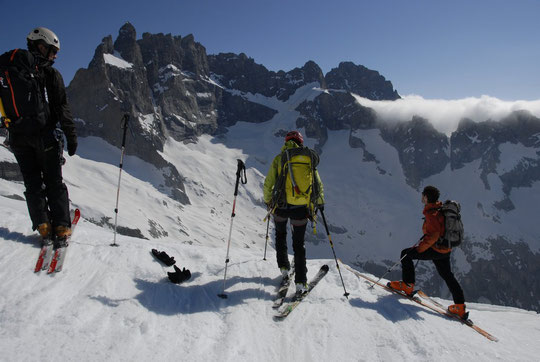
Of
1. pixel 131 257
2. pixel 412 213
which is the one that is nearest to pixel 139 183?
pixel 131 257

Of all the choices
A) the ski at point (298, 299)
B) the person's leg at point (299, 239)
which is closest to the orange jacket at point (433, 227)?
the ski at point (298, 299)

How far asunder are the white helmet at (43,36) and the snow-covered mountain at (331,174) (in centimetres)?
6604

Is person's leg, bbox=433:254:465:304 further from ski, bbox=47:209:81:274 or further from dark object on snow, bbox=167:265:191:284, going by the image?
ski, bbox=47:209:81:274

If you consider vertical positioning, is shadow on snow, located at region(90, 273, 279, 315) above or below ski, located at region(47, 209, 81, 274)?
below

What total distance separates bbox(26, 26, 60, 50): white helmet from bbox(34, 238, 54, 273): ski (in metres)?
3.15

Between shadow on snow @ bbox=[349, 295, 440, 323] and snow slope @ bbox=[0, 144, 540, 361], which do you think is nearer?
snow slope @ bbox=[0, 144, 540, 361]

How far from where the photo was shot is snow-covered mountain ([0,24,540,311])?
379 ft

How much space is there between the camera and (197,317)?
4.95 m

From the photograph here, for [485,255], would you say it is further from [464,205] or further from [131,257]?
[131,257]

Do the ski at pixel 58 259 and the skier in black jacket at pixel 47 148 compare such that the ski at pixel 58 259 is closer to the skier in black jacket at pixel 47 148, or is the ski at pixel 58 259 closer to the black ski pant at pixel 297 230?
the skier in black jacket at pixel 47 148

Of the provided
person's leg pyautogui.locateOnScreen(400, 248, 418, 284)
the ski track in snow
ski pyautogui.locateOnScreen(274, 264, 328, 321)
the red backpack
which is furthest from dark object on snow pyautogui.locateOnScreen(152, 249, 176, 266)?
person's leg pyautogui.locateOnScreen(400, 248, 418, 284)

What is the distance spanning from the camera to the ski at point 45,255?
5.00 meters

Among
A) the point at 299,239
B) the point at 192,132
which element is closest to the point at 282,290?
the point at 299,239

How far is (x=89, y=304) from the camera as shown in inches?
179
